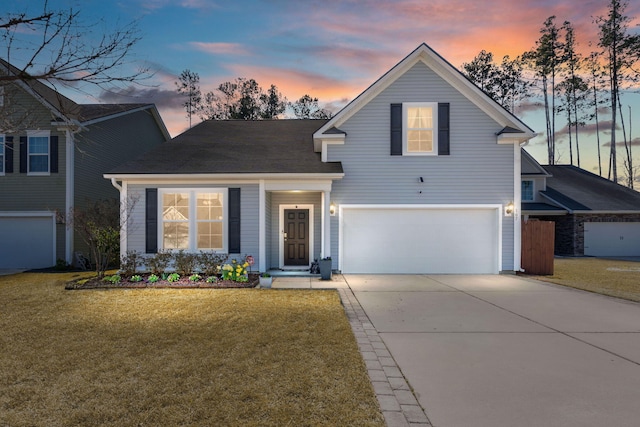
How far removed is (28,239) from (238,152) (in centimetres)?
901

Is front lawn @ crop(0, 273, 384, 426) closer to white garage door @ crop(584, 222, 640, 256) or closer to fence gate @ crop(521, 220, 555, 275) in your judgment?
fence gate @ crop(521, 220, 555, 275)

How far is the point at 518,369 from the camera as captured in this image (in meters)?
4.05

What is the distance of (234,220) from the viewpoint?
10.8 meters

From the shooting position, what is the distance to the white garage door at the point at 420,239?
11719 millimetres

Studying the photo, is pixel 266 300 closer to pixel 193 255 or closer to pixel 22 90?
pixel 193 255

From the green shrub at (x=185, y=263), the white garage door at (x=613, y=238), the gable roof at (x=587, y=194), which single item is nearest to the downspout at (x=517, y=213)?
the green shrub at (x=185, y=263)

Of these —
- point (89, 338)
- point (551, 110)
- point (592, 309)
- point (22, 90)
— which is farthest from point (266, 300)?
point (551, 110)

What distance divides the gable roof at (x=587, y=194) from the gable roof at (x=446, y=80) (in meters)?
11.2

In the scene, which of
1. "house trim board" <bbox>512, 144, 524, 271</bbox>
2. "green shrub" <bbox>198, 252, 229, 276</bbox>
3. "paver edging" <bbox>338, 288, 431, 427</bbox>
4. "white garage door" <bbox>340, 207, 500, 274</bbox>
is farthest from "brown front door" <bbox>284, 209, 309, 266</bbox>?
"house trim board" <bbox>512, 144, 524, 271</bbox>

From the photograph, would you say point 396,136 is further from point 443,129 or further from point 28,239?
point 28,239

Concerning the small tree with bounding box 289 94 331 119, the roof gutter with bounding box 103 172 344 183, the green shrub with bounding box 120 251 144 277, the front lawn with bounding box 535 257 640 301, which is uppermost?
the small tree with bounding box 289 94 331 119

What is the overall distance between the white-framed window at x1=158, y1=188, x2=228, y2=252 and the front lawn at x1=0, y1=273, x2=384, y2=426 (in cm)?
378

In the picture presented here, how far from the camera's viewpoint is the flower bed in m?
9.13

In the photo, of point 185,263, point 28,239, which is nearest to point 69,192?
point 28,239
